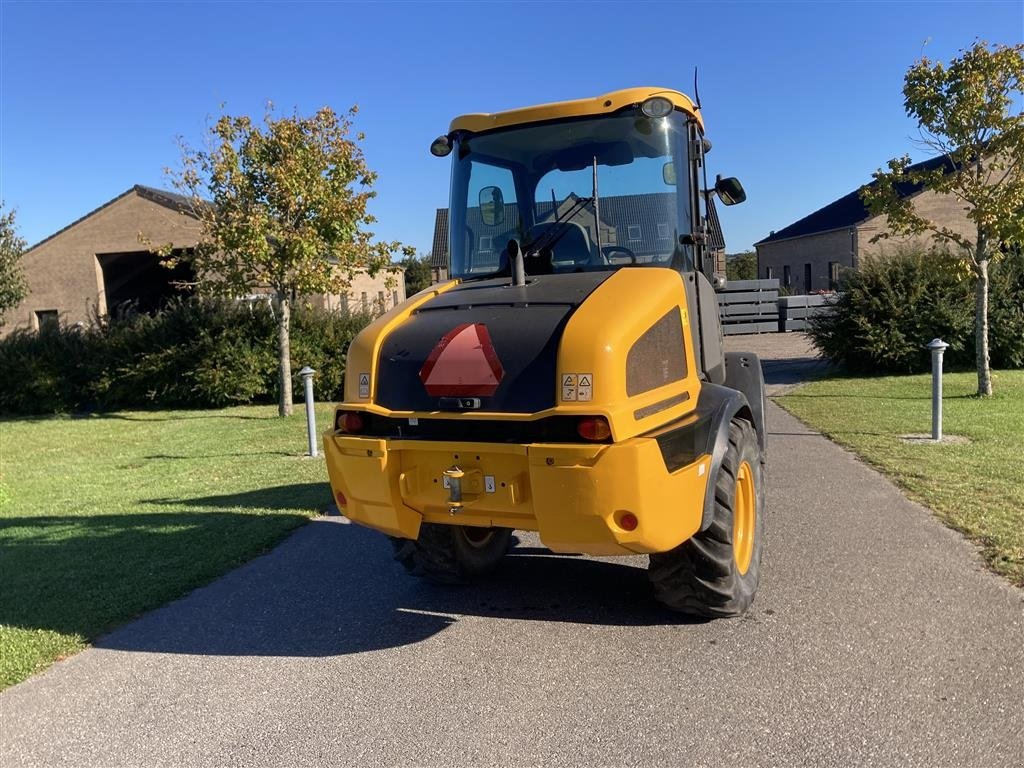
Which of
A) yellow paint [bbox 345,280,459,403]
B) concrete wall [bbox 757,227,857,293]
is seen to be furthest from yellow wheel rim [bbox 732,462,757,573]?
concrete wall [bbox 757,227,857,293]

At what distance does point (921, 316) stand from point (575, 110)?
49.2 feet

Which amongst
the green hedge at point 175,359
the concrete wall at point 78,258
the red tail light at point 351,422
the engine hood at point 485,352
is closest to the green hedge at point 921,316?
the green hedge at point 175,359

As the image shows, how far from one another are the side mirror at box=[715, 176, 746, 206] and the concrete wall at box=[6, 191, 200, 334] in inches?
1118

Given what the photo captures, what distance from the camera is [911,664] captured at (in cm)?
376

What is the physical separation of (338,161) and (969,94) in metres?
10.5

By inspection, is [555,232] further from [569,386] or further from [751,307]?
[751,307]

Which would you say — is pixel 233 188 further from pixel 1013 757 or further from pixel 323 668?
pixel 1013 757

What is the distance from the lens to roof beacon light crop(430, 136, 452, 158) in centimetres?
505

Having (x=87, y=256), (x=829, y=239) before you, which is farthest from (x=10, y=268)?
(x=829, y=239)

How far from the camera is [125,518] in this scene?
7598mm

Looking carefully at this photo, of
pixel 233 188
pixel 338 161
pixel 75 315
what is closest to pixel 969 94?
pixel 338 161

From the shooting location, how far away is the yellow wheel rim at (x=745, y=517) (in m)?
4.66

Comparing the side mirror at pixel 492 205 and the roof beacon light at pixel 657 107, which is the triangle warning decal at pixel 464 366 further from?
the roof beacon light at pixel 657 107

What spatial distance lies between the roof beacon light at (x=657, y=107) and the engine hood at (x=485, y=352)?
931mm
